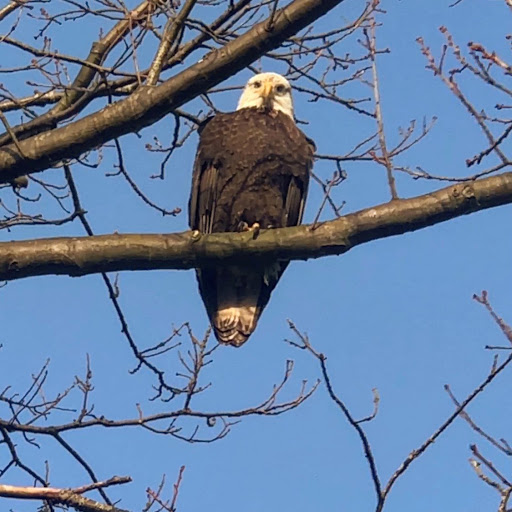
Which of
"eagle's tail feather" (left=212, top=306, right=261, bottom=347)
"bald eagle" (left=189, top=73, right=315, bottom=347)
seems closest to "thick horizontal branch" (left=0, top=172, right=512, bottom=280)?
"bald eagle" (left=189, top=73, right=315, bottom=347)

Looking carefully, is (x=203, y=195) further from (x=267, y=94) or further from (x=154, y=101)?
(x=154, y=101)

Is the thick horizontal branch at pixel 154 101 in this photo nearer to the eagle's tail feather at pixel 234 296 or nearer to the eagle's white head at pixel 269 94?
the eagle's tail feather at pixel 234 296

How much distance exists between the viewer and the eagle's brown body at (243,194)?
203 inches

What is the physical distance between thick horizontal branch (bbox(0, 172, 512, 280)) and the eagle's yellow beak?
7.27ft

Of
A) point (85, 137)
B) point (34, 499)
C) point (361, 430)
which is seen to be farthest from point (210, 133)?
point (34, 499)

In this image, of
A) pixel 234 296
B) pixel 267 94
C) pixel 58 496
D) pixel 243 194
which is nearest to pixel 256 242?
pixel 58 496

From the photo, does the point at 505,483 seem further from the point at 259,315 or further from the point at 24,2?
the point at 24,2

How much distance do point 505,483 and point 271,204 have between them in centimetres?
250

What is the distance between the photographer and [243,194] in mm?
5152

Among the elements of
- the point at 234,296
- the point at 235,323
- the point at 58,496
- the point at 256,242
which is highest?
the point at 234,296

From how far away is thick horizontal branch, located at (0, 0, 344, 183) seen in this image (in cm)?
320

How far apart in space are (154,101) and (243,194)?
6.08 feet

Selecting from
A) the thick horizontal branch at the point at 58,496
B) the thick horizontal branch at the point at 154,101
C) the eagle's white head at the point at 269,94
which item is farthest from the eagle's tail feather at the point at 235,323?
the thick horizontal branch at the point at 58,496

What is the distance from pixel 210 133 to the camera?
532 cm
